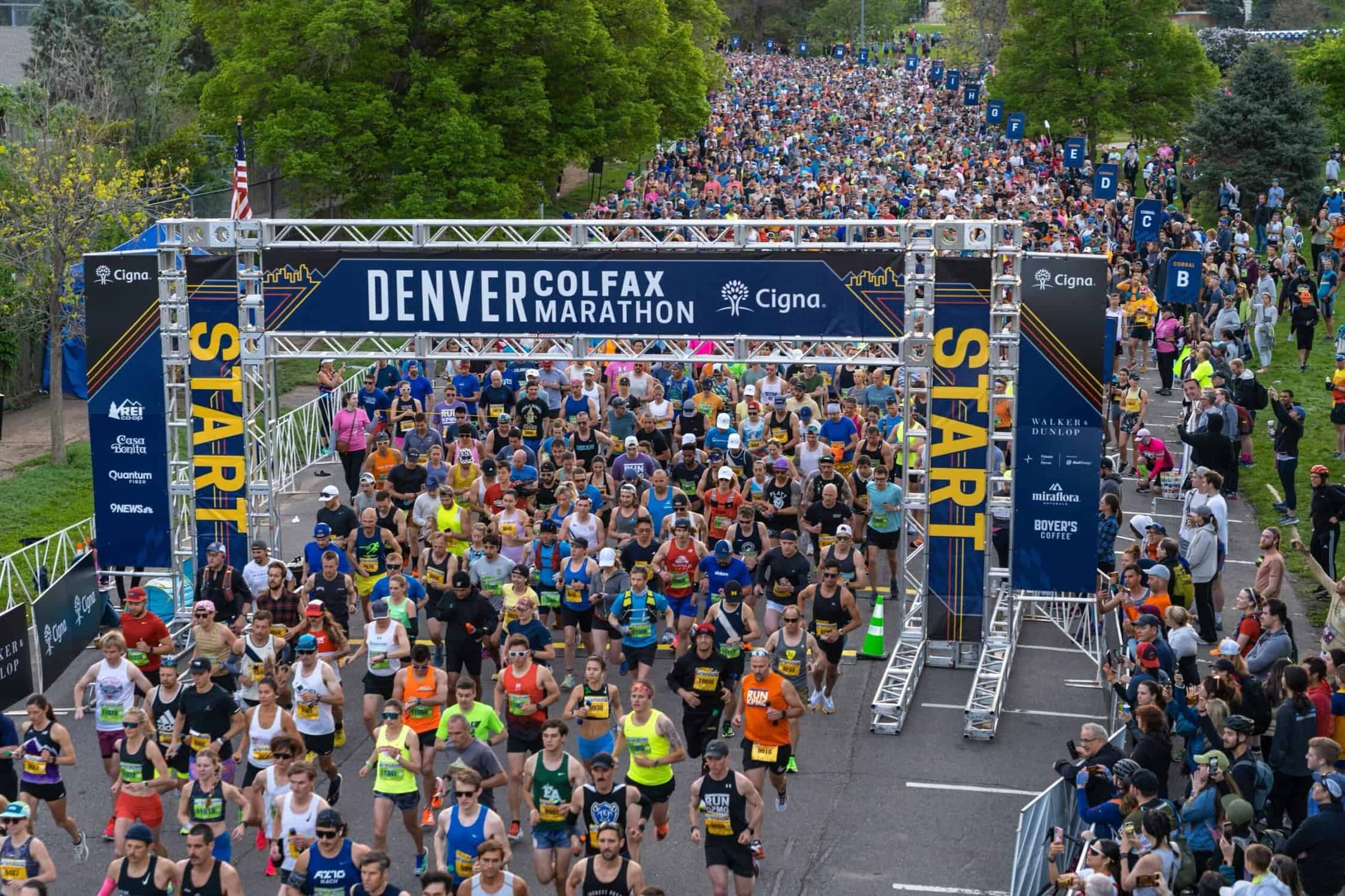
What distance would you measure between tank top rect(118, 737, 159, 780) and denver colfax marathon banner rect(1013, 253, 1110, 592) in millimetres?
8666

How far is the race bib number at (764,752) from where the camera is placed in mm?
13227

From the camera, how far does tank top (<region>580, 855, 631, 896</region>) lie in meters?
10.7

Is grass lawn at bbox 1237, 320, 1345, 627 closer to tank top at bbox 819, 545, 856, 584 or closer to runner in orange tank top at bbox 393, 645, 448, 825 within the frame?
tank top at bbox 819, 545, 856, 584

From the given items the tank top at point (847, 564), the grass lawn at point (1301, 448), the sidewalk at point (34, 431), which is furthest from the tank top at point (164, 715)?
the sidewalk at point (34, 431)

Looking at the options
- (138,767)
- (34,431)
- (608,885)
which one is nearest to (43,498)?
(34,431)

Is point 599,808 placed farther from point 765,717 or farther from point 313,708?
point 313,708

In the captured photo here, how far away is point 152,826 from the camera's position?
12.6 metres

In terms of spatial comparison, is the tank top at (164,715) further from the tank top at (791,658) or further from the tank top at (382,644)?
the tank top at (791,658)

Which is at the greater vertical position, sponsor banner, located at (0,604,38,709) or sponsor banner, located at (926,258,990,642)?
sponsor banner, located at (926,258,990,642)

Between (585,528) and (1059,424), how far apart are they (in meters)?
4.95

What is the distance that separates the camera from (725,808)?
461 inches

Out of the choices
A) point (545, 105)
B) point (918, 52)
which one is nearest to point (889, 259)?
point (545, 105)

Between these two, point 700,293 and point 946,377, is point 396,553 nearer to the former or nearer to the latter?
point 700,293

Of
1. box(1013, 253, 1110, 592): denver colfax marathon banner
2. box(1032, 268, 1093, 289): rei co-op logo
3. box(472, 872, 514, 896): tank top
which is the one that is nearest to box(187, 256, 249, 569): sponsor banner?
box(1013, 253, 1110, 592): denver colfax marathon banner
